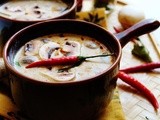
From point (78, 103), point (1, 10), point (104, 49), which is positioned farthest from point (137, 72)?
point (1, 10)

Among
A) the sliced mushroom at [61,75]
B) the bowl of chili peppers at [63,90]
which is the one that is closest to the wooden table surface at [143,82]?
the bowl of chili peppers at [63,90]

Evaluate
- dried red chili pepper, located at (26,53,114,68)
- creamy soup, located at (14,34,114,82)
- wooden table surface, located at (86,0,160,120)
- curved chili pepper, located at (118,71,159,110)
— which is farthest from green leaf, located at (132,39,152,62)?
dried red chili pepper, located at (26,53,114,68)

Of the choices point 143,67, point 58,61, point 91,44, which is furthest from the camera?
point 143,67

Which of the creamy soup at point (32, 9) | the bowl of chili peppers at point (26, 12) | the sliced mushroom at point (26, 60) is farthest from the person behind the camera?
the creamy soup at point (32, 9)

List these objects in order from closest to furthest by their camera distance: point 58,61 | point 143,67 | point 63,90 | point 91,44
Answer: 1. point 63,90
2. point 58,61
3. point 91,44
4. point 143,67

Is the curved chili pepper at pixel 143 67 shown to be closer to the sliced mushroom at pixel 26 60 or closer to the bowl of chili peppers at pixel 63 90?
the bowl of chili peppers at pixel 63 90

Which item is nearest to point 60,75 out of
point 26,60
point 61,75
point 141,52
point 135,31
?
point 61,75

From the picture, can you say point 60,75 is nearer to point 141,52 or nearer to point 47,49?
point 47,49
